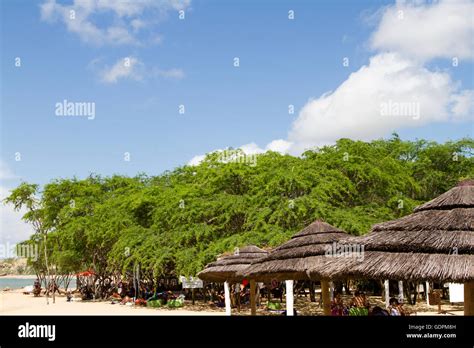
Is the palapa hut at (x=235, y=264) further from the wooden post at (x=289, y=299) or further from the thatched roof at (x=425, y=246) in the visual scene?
the thatched roof at (x=425, y=246)

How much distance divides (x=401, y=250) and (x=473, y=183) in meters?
2.07

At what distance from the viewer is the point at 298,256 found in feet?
43.2

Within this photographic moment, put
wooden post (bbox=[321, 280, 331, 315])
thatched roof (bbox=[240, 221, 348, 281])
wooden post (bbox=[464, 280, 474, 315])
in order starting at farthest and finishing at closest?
1. wooden post (bbox=[321, 280, 331, 315])
2. thatched roof (bbox=[240, 221, 348, 281])
3. wooden post (bbox=[464, 280, 474, 315])

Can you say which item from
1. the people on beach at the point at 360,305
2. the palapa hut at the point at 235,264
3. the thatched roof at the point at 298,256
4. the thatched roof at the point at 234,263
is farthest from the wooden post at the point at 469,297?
the thatched roof at the point at 234,263

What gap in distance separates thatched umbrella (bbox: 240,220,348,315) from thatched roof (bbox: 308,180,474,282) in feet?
9.44

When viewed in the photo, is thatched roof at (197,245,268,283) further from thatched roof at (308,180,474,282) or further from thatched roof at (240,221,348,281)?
thatched roof at (308,180,474,282)

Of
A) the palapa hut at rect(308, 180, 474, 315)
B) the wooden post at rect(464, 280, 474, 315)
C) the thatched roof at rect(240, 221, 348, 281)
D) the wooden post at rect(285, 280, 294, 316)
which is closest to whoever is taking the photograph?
the palapa hut at rect(308, 180, 474, 315)

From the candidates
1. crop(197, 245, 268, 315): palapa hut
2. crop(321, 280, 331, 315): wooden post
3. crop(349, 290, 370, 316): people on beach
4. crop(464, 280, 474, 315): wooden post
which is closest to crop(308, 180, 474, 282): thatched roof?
crop(464, 280, 474, 315): wooden post

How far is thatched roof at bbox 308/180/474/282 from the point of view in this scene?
8516mm

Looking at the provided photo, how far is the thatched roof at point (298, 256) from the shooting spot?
12.8 meters

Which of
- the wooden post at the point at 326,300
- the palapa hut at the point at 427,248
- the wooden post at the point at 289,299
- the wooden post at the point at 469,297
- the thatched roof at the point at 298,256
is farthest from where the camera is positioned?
the wooden post at the point at 289,299

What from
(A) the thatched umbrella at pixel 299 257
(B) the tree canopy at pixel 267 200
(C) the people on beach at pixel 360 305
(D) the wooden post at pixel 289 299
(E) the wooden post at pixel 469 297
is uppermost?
(B) the tree canopy at pixel 267 200

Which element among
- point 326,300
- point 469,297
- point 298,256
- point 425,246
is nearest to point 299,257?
point 298,256
